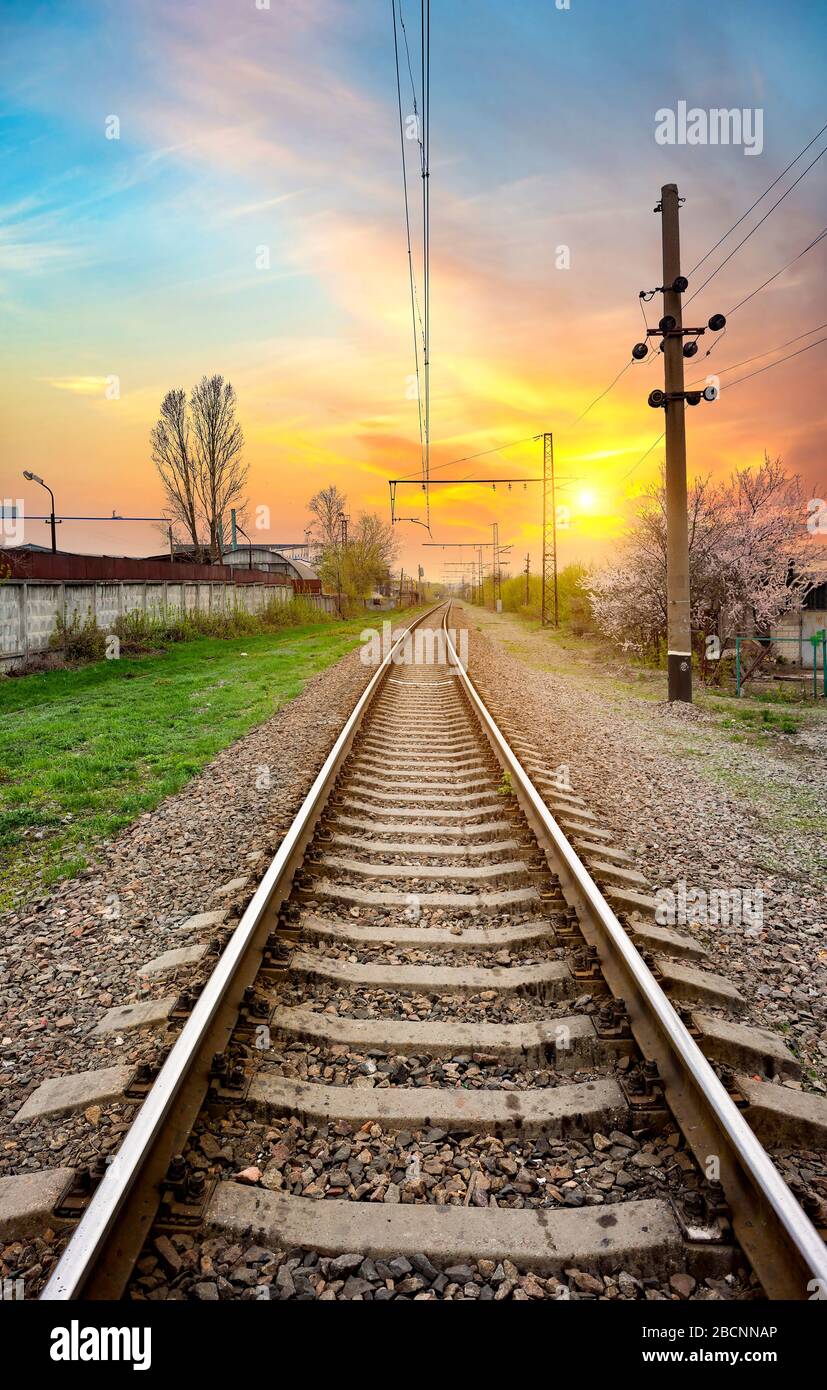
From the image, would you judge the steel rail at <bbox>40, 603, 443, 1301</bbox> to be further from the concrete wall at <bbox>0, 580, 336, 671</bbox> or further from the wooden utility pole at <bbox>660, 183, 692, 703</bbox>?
the concrete wall at <bbox>0, 580, 336, 671</bbox>

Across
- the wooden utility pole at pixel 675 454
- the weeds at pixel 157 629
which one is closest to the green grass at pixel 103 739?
the weeds at pixel 157 629

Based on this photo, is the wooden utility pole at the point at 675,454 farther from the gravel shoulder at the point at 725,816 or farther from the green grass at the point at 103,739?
the green grass at the point at 103,739

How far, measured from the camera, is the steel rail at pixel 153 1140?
1.89 m

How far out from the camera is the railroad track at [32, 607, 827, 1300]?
2053mm

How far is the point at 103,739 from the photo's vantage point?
9898mm

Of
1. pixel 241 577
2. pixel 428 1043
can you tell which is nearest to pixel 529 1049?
pixel 428 1043

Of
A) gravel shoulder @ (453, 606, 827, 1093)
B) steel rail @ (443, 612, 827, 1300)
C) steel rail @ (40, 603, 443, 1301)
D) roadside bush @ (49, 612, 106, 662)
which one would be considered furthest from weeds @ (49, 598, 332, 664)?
steel rail @ (443, 612, 827, 1300)

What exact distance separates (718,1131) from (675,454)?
41.8 feet

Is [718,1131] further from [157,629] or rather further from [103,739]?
[157,629]

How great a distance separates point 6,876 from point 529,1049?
4.29 m

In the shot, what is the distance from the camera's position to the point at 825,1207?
2.23 metres

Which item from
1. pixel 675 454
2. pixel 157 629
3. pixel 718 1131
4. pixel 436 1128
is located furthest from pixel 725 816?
pixel 157 629

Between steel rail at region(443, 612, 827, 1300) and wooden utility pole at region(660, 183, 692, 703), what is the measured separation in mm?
9962
